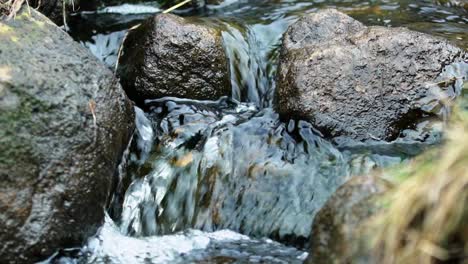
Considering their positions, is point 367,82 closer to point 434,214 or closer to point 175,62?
point 175,62

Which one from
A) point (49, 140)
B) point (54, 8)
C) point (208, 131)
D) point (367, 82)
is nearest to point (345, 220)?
point (49, 140)

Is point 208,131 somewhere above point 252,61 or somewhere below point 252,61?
below

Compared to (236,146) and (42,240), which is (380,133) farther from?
(42,240)

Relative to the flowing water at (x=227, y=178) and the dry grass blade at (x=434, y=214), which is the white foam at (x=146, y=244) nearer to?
the flowing water at (x=227, y=178)

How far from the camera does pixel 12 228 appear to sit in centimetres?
314

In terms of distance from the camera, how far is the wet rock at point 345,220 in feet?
7.69

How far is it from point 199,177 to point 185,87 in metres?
1.09

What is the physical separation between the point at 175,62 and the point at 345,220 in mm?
2733

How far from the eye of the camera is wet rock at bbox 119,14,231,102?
4785 millimetres

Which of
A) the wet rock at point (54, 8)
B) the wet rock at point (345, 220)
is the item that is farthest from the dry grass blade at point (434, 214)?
the wet rock at point (54, 8)

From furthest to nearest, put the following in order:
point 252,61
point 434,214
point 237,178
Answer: point 252,61
point 237,178
point 434,214

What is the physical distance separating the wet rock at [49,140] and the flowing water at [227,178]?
8.4 inches

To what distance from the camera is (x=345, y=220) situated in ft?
7.89

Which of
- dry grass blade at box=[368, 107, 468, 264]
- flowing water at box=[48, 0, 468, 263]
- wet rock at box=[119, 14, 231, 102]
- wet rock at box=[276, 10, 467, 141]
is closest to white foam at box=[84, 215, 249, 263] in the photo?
flowing water at box=[48, 0, 468, 263]
